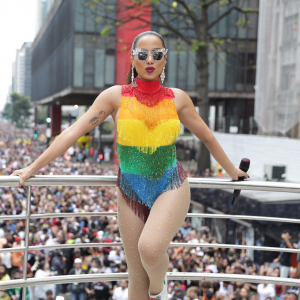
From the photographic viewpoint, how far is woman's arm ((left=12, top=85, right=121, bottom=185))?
2.51 meters

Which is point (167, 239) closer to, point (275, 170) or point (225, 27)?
point (275, 170)

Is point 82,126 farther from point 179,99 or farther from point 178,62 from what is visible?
point 178,62

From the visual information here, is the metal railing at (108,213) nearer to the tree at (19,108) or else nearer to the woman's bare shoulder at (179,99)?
the woman's bare shoulder at (179,99)

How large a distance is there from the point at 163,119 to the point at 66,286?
6.25 meters

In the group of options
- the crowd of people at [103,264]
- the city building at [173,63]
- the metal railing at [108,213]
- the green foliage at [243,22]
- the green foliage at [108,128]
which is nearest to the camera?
the metal railing at [108,213]

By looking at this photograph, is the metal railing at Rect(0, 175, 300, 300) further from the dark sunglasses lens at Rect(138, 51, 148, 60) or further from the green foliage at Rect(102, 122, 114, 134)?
the green foliage at Rect(102, 122, 114, 134)

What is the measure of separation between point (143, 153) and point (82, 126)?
1.33ft

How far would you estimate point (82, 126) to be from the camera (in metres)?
2.54

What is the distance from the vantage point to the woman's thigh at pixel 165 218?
229 centimetres

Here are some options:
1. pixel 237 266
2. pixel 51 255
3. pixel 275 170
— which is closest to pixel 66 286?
pixel 51 255

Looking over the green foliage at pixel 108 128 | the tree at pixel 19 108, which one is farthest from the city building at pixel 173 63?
the tree at pixel 19 108

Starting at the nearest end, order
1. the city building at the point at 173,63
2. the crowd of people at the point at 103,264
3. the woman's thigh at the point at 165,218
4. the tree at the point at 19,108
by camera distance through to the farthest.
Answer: the woman's thigh at the point at 165,218
the crowd of people at the point at 103,264
the city building at the point at 173,63
the tree at the point at 19,108

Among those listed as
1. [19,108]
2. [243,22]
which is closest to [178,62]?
[243,22]

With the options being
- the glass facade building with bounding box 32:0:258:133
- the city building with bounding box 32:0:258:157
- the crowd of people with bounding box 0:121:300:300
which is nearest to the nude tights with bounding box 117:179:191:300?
the crowd of people with bounding box 0:121:300:300
